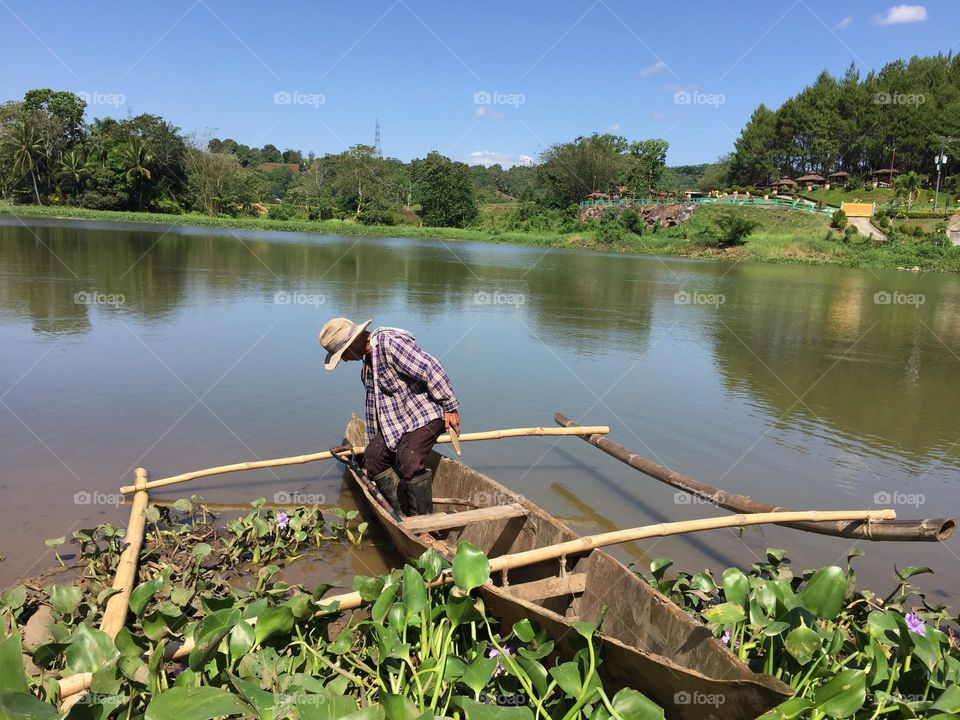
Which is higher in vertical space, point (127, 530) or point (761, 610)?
point (761, 610)

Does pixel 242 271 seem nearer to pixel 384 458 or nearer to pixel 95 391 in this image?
pixel 95 391

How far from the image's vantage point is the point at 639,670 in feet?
7.98

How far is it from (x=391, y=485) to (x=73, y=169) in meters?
54.3

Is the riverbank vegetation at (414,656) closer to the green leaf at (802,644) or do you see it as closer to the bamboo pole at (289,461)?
the green leaf at (802,644)

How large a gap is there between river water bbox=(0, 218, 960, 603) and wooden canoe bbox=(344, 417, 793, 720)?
2.17ft

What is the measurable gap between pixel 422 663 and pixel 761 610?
54.6 inches

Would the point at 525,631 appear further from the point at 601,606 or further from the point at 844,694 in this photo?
the point at 844,694

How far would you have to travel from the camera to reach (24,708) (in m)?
1.92

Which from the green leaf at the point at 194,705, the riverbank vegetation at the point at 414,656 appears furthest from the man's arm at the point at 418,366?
the green leaf at the point at 194,705

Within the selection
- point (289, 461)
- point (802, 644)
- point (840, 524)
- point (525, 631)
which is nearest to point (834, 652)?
point (802, 644)

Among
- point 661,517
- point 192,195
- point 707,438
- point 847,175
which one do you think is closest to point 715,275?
point 707,438

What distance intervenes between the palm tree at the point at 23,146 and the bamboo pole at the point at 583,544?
5580cm

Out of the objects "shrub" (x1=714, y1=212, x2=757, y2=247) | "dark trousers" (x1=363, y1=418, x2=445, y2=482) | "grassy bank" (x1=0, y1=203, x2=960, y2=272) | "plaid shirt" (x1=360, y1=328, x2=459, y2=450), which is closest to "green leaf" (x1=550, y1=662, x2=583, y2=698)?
"plaid shirt" (x1=360, y1=328, x2=459, y2=450)

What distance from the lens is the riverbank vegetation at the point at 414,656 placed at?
2.21 meters
